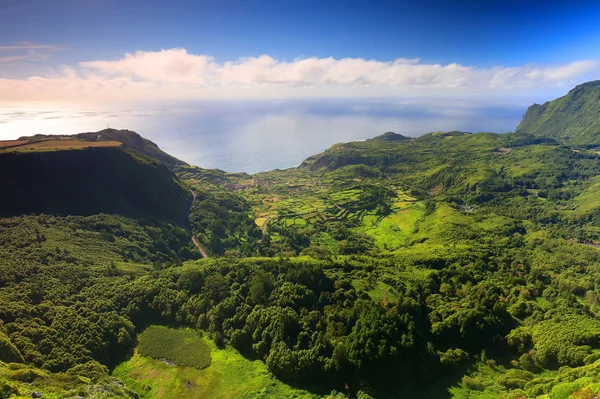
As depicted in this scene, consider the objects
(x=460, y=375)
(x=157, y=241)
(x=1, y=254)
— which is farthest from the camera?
(x=157, y=241)

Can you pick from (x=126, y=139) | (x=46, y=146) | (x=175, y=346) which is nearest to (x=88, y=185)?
(x=46, y=146)

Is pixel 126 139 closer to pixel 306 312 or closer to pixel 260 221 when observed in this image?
pixel 260 221

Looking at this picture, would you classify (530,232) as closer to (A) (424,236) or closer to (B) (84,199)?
(A) (424,236)

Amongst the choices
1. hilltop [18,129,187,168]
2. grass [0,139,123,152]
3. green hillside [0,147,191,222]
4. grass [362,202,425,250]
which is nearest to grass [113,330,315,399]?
A: green hillside [0,147,191,222]

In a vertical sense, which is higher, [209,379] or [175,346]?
[175,346]

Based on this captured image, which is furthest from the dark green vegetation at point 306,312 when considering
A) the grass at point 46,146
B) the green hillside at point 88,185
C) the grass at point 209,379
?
the grass at point 46,146

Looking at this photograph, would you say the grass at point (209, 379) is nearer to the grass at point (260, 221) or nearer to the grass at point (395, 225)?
the grass at point (395, 225)

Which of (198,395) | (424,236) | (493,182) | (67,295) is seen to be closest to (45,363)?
(67,295)
